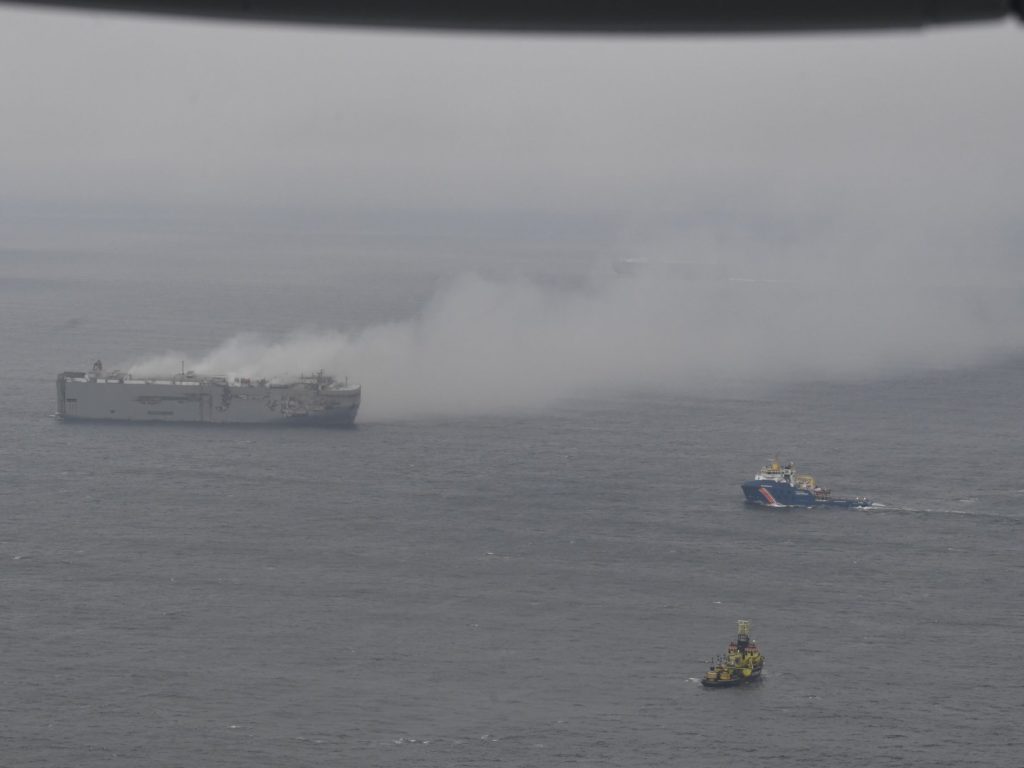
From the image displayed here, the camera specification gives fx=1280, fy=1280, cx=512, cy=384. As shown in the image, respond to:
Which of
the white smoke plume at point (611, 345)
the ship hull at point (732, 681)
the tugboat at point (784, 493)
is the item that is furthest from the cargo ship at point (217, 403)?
the ship hull at point (732, 681)

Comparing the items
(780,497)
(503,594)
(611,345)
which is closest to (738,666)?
(503,594)

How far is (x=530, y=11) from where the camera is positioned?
8.09 feet

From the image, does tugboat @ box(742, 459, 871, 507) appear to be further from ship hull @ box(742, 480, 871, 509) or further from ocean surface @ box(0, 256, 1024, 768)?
ocean surface @ box(0, 256, 1024, 768)

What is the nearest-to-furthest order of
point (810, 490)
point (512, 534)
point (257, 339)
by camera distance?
point (512, 534) < point (810, 490) < point (257, 339)

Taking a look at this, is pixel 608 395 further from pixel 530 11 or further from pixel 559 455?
pixel 530 11

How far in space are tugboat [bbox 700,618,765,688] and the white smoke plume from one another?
27.7 metres

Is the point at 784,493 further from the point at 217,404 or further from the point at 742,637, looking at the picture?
the point at 217,404

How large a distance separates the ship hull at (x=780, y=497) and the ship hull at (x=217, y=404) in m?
18.3

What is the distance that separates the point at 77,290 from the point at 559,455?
70.3 meters

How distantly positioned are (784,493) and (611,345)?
118ft

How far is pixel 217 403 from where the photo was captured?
49.2 m

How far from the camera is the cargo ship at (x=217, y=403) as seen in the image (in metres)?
48.6

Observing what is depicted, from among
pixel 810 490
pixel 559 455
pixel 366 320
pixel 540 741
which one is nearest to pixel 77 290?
pixel 366 320

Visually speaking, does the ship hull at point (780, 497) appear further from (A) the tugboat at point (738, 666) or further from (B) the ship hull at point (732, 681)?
(B) the ship hull at point (732, 681)
